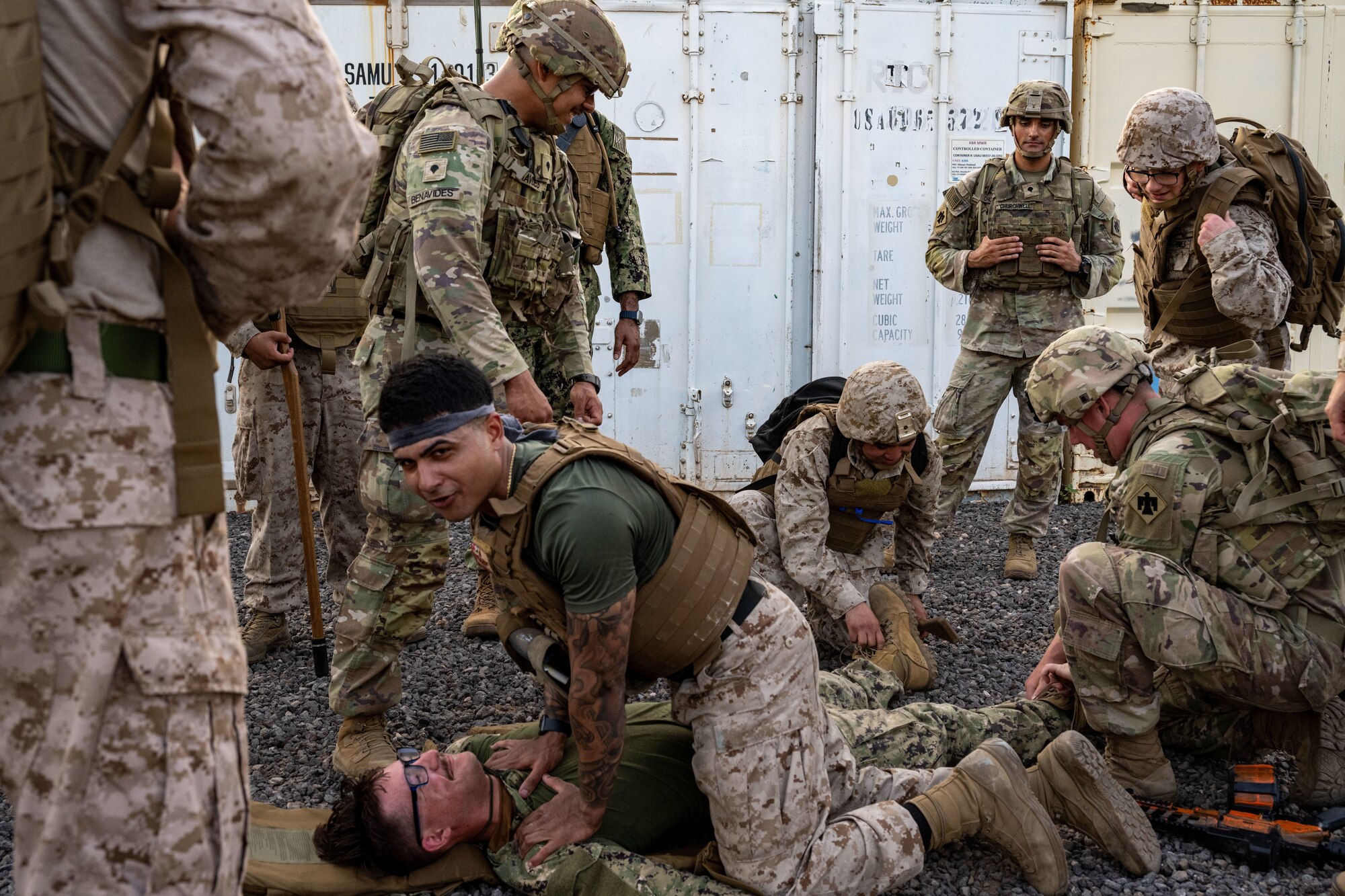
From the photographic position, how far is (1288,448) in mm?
3377

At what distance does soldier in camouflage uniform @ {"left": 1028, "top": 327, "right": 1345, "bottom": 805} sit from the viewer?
11.0 feet

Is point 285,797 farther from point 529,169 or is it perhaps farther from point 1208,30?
point 1208,30

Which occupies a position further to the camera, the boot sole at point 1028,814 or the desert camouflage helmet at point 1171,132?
the desert camouflage helmet at point 1171,132

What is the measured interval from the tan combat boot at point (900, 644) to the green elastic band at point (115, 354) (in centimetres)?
312

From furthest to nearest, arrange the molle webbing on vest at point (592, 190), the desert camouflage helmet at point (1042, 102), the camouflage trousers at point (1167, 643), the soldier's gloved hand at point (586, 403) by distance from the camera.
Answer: the desert camouflage helmet at point (1042, 102) → the molle webbing on vest at point (592, 190) → the soldier's gloved hand at point (586, 403) → the camouflage trousers at point (1167, 643)

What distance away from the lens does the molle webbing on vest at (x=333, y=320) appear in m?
4.83

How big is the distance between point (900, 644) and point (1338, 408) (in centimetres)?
193

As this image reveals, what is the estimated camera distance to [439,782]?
9.80ft

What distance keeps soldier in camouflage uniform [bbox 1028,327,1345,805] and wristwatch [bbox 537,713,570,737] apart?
1484 millimetres

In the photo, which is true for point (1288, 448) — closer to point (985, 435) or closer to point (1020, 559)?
point (1020, 559)

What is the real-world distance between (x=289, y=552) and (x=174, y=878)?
11.2 feet

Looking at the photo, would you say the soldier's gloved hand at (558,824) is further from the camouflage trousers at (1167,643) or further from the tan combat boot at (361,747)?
the camouflage trousers at (1167,643)

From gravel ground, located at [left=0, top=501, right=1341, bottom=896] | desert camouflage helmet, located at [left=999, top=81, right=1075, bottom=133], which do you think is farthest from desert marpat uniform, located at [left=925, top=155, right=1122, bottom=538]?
gravel ground, located at [left=0, top=501, right=1341, bottom=896]

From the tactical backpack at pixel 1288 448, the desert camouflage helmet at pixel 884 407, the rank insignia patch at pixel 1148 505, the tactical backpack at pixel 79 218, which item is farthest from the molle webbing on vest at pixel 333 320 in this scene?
the tactical backpack at pixel 1288 448
